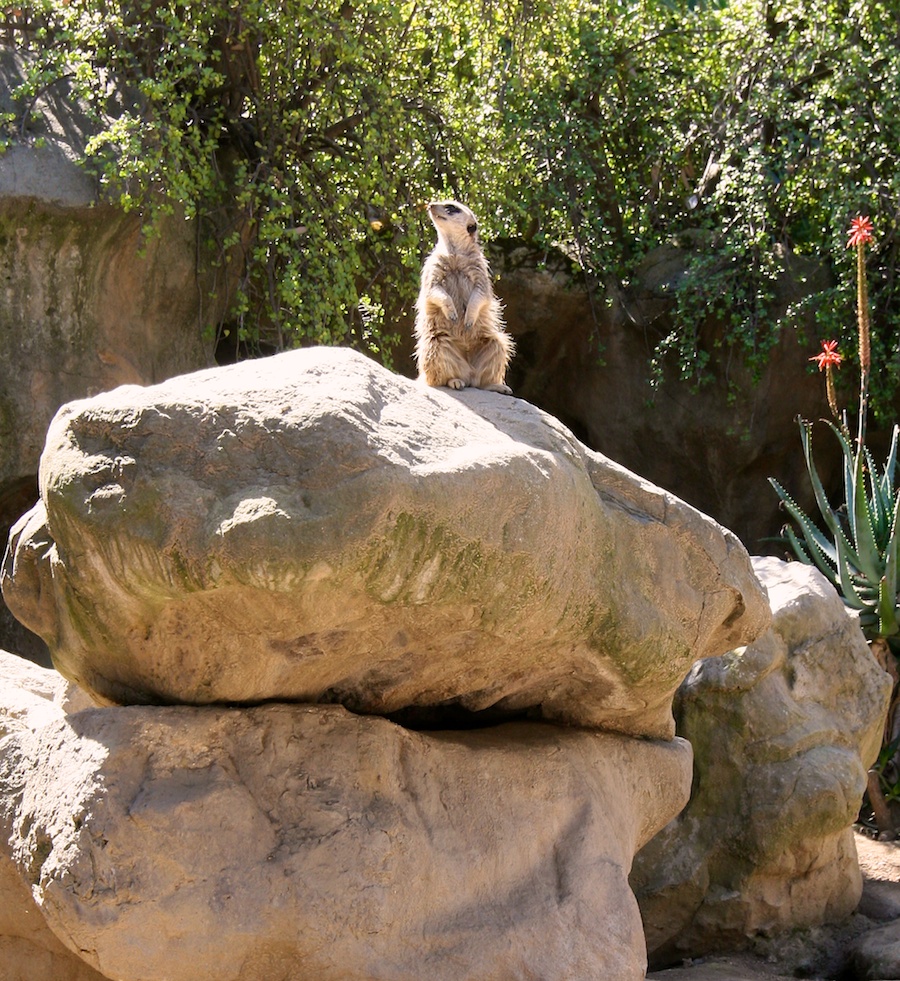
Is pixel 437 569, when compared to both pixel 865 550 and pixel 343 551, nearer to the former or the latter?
pixel 343 551

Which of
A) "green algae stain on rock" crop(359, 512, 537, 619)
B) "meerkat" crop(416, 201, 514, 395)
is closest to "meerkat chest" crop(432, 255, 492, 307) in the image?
"meerkat" crop(416, 201, 514, 395)

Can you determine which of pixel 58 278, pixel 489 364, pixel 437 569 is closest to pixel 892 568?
pixel 489 364

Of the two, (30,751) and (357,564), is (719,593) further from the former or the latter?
(30,751)

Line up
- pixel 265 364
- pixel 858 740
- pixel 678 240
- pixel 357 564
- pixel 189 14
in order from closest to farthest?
pixel 357 564
pixel 265 364
pixel 858 740
pixel 189 14
pixel 678 240

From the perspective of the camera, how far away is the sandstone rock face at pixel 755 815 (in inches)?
A: 185

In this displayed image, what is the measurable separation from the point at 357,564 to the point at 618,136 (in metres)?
6.56

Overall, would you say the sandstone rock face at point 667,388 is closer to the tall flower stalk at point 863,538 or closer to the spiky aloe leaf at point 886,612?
the tall flower stalk at point 863,538

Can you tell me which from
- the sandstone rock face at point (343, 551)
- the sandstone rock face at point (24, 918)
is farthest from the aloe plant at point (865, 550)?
the sandstone rock face at point (24, 918)

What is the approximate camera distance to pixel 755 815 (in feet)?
15.5

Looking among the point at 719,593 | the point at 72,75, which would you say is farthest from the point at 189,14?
the point at 719,593

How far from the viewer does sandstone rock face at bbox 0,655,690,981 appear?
9.46ft

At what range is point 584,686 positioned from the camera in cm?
363

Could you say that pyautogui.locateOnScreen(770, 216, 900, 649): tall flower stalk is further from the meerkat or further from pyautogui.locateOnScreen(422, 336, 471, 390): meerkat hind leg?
pyautogui.locateOnScreen(422, 336, 471, 390): meerkat hind leg

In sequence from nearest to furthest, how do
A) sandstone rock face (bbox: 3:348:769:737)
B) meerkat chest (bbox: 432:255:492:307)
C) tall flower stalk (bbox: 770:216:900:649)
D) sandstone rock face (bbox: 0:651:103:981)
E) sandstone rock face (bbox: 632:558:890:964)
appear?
sandstone rock face (bbox: 3:348:769:737) < sandstone rock face (bbox: 0:651:103:981) < sandstone rock face (bbox: 632:558:890:964) < meerkat chest (bbox: 432:255:492:307) < tall flower stalk (bbox: 770:216:900:649)
